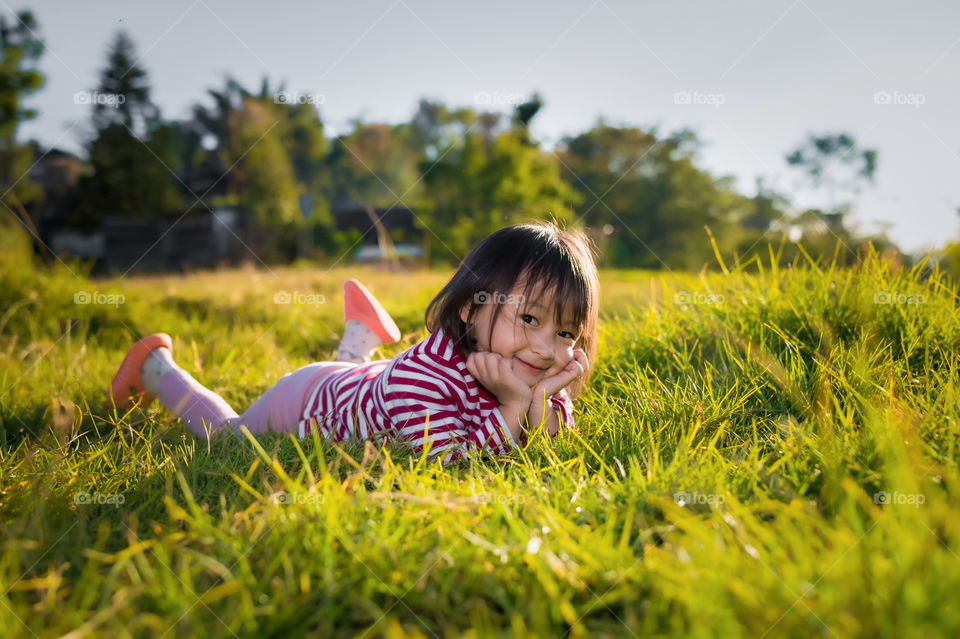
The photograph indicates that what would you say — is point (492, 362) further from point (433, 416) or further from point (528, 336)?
point (433, 416)

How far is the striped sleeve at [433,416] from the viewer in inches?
89.4

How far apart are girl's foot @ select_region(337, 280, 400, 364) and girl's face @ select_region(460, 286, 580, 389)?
1217 millimetres

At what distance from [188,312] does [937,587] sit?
690cm

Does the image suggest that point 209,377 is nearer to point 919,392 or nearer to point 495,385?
point 495,385

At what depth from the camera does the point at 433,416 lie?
2320 mm

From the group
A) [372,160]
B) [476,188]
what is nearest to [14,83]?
[476,188]

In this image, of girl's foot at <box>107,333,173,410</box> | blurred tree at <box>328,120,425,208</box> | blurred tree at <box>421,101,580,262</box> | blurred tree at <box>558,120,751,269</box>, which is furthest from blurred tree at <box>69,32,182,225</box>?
girl's foot at <box>107,333,173,410</box>

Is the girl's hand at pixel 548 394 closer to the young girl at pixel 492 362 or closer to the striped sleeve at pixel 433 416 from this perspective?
the young girl at pixel 492 362

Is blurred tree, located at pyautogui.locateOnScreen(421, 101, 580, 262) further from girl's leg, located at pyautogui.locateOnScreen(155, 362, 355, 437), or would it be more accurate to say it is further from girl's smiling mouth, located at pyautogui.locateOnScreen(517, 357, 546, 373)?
girl's smiling mouth, located at pyautogui.locateOnScreen(517, 357, 546, 373)

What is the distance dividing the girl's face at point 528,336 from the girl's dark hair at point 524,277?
0.08 feet

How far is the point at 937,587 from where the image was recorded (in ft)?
3.37

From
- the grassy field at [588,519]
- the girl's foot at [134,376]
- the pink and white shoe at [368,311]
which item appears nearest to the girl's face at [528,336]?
the grassy field at [588,519]

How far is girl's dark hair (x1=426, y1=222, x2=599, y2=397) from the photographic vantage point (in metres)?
2.41

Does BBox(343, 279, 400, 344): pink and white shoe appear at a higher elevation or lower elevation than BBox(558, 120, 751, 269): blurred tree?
lower
